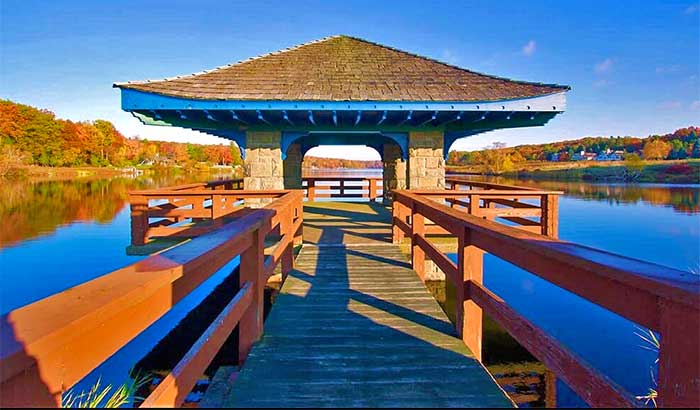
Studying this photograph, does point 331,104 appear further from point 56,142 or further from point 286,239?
point 56,142

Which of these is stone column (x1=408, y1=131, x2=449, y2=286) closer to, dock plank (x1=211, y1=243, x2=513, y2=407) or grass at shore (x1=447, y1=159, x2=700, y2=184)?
dock plank (x1=211, y1=243, x2=513, y2=407)

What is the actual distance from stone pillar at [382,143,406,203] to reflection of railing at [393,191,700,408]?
835cm

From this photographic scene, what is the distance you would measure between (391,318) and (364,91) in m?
5.28

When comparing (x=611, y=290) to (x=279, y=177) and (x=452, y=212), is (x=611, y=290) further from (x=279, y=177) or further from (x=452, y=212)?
(x=279, y=177)

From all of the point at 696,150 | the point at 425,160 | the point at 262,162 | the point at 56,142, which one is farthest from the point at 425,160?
the point at 696,150

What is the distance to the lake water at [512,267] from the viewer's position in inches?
262

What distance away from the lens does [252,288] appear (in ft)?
9.64

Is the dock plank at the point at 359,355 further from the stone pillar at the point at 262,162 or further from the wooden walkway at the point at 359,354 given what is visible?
the stone pillar at the point at 262,162

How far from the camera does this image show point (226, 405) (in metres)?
2.24

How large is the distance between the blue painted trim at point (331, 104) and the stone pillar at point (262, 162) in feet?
4.08

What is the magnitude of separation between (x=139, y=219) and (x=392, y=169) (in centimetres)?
827

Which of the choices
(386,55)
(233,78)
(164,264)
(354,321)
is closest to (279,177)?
(233,78)

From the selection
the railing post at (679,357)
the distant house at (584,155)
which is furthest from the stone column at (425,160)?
the distant house at (584,155)

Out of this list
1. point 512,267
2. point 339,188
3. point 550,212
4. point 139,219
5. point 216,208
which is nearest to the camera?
point 139,219
